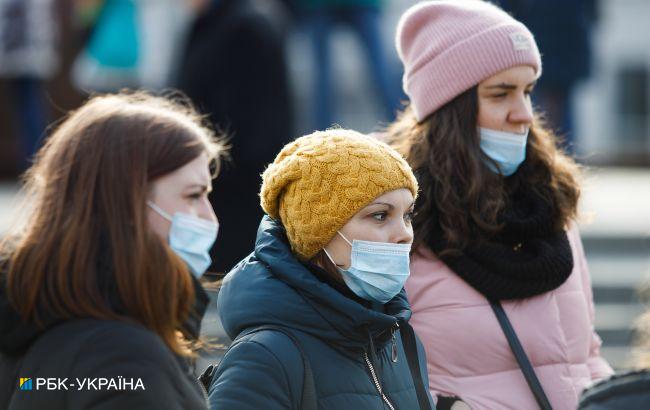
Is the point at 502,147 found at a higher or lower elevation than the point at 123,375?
lower

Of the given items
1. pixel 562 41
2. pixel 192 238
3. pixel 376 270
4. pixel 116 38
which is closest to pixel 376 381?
pixel 376 270

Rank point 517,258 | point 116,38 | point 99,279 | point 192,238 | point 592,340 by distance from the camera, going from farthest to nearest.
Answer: point 116,38
point 592,340
point 517,258
point 192,238
point 99,279

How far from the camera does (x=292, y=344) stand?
9.77 ft

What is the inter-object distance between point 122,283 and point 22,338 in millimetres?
233

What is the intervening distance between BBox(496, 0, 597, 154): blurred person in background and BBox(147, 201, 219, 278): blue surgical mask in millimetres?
4955

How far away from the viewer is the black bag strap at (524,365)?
3.57m

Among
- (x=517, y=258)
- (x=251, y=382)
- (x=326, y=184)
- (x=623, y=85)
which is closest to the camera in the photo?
(x=251, y=382)

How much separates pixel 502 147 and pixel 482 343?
0.65 m

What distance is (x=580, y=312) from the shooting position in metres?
3.79

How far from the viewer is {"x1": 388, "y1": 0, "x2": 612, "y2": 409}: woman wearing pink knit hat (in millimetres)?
3611

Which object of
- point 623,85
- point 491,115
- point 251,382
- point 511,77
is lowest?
point 623,85

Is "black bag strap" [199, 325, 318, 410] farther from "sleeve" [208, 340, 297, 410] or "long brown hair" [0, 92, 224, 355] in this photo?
"long brown hair" [0, 92, 224, 355]

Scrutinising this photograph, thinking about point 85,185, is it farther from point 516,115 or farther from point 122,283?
point 516,115

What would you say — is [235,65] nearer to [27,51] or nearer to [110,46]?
[110,46]
